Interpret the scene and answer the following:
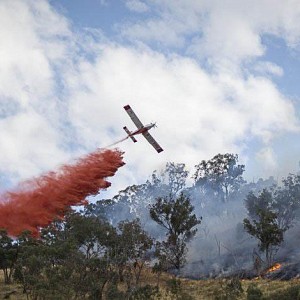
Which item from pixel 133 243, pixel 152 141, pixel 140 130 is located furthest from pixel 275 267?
pixel 140 130

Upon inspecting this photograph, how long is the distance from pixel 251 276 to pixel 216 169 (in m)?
56.1

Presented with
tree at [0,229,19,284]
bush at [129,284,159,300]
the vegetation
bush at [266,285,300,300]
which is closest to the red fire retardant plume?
the vegetation

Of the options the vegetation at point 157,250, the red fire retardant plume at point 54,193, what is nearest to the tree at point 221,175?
the vegetation at point 157,250

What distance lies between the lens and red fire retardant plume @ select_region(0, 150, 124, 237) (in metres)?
63.6

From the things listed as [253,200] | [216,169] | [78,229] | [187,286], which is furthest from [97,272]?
[216,169]

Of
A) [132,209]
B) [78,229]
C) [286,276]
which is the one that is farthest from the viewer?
[132,209]

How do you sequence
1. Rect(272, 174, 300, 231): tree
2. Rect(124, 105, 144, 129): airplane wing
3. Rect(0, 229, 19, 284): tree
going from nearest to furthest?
Rect(124, 105, 144, 129): airplane wing
Rect(0, 229, 19, 284): tree
Rect(272, 174, 300, 231): tree

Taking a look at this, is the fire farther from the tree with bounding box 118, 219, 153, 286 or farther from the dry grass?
the tree with bounding box 118, 219, 153, 286

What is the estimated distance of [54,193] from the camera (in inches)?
2635

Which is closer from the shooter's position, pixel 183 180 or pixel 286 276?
pixel 286 276

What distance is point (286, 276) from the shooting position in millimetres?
63375

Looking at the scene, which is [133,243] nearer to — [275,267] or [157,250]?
[157,250]

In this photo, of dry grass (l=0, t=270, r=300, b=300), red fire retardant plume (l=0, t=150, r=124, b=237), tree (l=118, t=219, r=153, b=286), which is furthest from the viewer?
red fire retardant plume (l=0, t=150, r=124, b=237)

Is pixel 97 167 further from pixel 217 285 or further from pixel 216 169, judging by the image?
pixel 216 169
